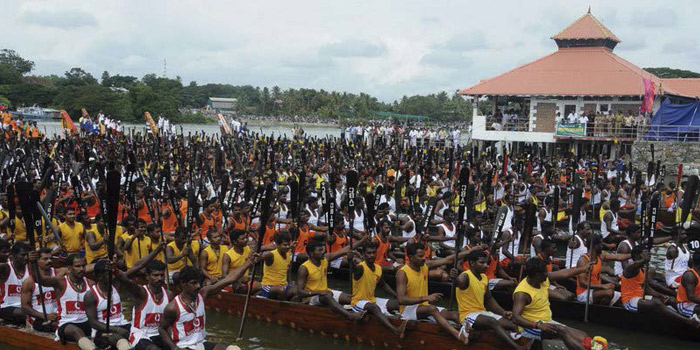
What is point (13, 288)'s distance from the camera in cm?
830

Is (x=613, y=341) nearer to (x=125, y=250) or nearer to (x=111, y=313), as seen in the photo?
(x=111, y=313)

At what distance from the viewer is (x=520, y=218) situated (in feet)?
40.4

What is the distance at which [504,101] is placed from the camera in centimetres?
3506

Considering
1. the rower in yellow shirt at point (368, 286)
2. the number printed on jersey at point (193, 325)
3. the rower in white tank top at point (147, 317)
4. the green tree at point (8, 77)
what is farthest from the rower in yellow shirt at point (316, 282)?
the green tree at point (8, 77)

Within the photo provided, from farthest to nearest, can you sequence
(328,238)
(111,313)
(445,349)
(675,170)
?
(675,170) → (328,238) → (445,349) → (111,313)

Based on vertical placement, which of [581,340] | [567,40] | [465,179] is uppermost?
[567,40]

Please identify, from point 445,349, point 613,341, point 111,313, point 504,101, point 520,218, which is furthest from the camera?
point 504,101

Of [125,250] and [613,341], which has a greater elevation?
[125,250]

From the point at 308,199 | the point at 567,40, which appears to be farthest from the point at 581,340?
the point at 567,40

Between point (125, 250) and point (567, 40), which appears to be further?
point (567, 40)

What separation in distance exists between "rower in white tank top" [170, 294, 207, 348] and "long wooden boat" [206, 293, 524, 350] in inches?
102

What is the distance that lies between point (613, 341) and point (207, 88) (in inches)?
5087

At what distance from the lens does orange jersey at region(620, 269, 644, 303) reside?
9.20 m

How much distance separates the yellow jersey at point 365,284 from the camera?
8625 millimetres
